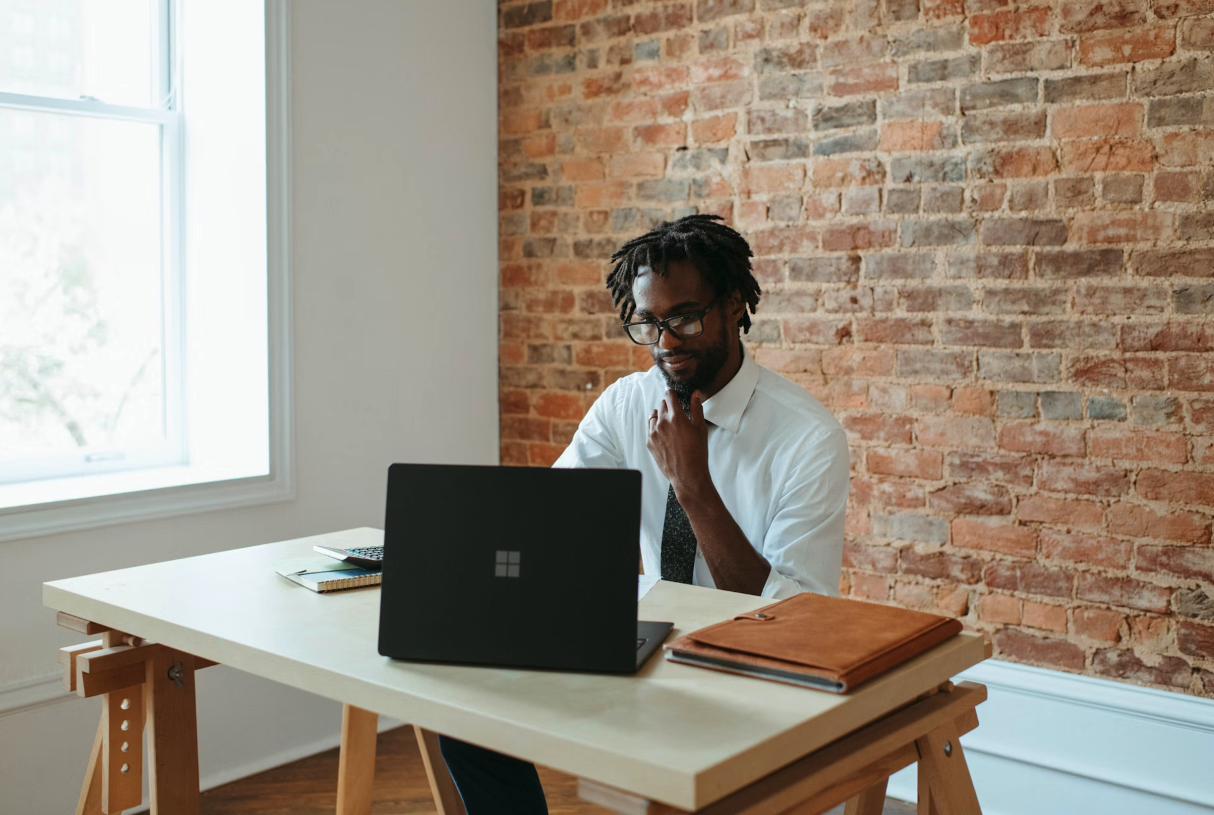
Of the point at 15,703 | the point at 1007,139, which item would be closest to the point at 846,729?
the point at 1007,139

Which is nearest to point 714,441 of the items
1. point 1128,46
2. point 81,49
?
point 1128,46

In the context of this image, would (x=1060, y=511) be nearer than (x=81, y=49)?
Yes

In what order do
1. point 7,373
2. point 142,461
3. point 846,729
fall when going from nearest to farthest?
point 846,729 < point 7,373 < point 142,461

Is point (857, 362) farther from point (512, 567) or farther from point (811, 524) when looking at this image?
point (512, 567)

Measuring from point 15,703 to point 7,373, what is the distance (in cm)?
84

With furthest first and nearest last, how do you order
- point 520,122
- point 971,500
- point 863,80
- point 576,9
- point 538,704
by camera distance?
point 520,122 < point 576,9 < point 863,80 < point 971,500 < point 538,704

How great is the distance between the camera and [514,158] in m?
3.66

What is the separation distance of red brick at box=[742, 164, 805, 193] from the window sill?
1.56 metres

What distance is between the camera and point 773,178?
302 centimetres

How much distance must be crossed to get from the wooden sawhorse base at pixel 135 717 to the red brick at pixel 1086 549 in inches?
74.6

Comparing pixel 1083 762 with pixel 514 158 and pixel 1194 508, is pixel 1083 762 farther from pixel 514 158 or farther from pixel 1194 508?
pixel 514 158

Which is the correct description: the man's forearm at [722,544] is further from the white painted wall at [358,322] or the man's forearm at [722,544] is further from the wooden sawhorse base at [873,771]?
the white painted wall at [358,322]

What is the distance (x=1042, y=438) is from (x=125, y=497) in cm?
227

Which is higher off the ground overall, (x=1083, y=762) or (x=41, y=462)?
(x=41, y=462)
